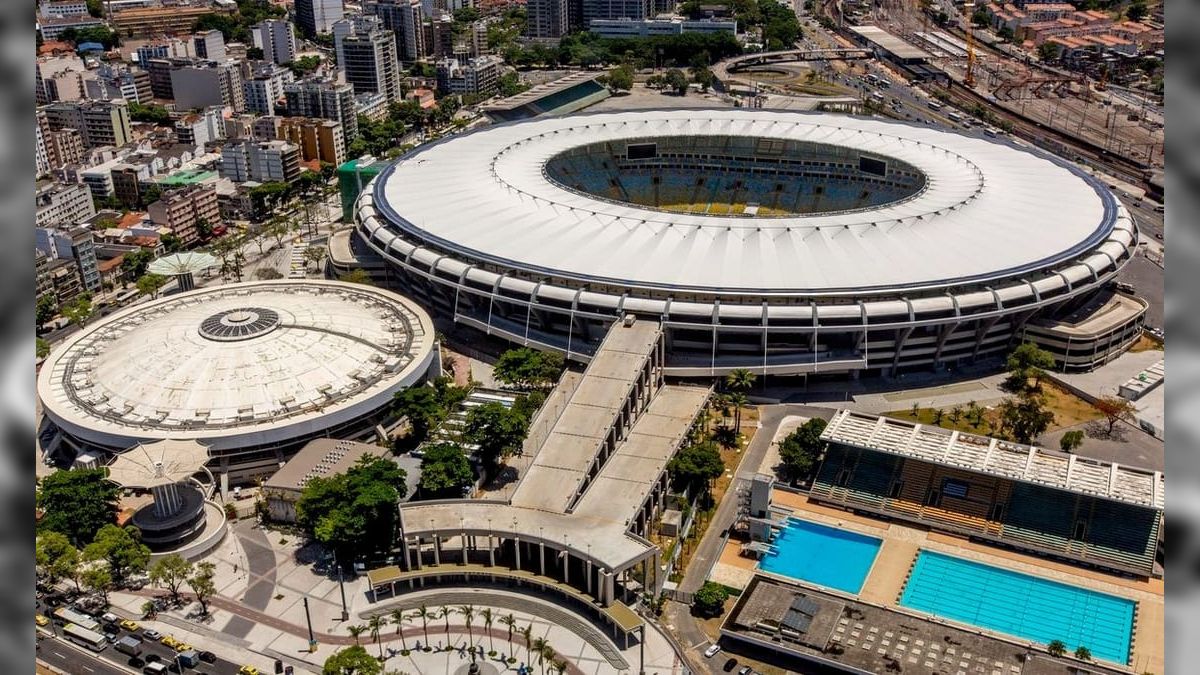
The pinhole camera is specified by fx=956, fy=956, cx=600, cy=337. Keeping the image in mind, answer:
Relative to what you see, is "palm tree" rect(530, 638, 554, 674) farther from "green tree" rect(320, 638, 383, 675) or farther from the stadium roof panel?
the stadium roof panel

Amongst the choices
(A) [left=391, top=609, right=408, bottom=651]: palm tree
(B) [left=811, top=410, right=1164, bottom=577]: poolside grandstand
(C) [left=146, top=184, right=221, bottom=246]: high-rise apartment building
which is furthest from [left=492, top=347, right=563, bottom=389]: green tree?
(C) [left=146, top=184, right=221, bottom=246]: high-rise apartment building

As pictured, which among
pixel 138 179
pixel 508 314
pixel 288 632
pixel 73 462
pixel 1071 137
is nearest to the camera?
pixel 288 632

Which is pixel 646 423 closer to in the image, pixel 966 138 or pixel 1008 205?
pixel 1008 205

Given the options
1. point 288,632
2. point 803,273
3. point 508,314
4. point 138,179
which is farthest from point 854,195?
point 138,179

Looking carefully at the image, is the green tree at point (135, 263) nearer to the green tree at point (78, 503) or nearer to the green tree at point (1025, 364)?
the green tree at point (78, 503)

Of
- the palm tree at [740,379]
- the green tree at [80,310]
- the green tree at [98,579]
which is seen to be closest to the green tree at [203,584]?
the green tree at [98,579]

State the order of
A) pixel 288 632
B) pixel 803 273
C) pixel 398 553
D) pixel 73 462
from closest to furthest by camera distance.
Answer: pixel 288 632
pixel 398 553
pixel 73 462
pixel 803 273
